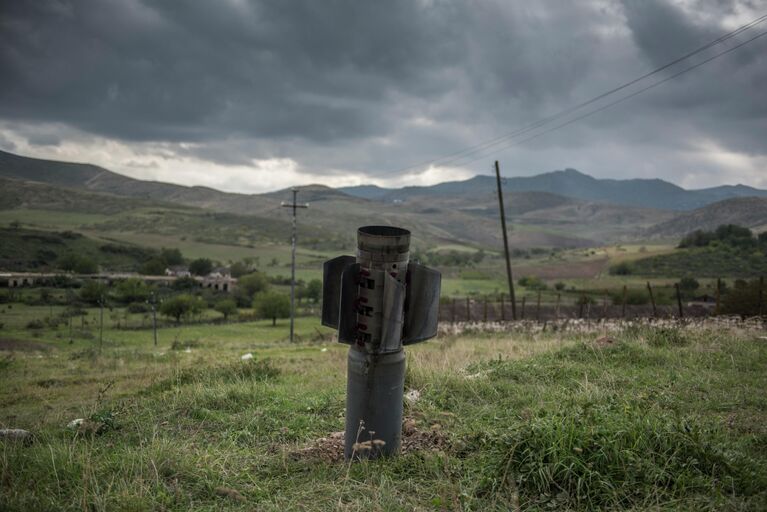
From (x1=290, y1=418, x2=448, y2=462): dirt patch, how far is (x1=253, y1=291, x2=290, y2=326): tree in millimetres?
52651

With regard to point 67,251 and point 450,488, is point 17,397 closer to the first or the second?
point 450,488

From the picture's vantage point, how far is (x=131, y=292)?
62.4 meters

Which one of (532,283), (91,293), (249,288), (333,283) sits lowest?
(249,288)

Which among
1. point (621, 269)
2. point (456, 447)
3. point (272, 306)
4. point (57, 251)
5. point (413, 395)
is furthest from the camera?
point (621, 269)

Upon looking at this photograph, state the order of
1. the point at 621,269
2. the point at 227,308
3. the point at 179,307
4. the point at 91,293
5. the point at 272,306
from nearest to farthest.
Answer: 1. the point at 179,307
2. the point at 272,306
3. the point at 91,293
4. the point at 227,308
5. the point at 621,269

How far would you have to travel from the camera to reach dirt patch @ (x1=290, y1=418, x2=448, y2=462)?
15.7 ft

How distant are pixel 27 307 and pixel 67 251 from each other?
90.6 feet

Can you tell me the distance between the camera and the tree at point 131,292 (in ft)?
204

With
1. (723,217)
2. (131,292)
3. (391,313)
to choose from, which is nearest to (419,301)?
(391,313)

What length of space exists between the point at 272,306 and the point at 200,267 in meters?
43.2

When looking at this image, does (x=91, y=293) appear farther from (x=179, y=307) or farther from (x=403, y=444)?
(x=403, y=444)

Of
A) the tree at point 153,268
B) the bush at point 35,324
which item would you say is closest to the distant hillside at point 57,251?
the tree at point 153,268

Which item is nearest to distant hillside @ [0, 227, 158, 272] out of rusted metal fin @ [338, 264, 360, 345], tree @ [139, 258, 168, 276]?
tree @ [139, 258, 168, 276]

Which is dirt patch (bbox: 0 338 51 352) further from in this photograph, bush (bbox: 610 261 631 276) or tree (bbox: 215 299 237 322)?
bush (bbox: 610 261 631 276)
